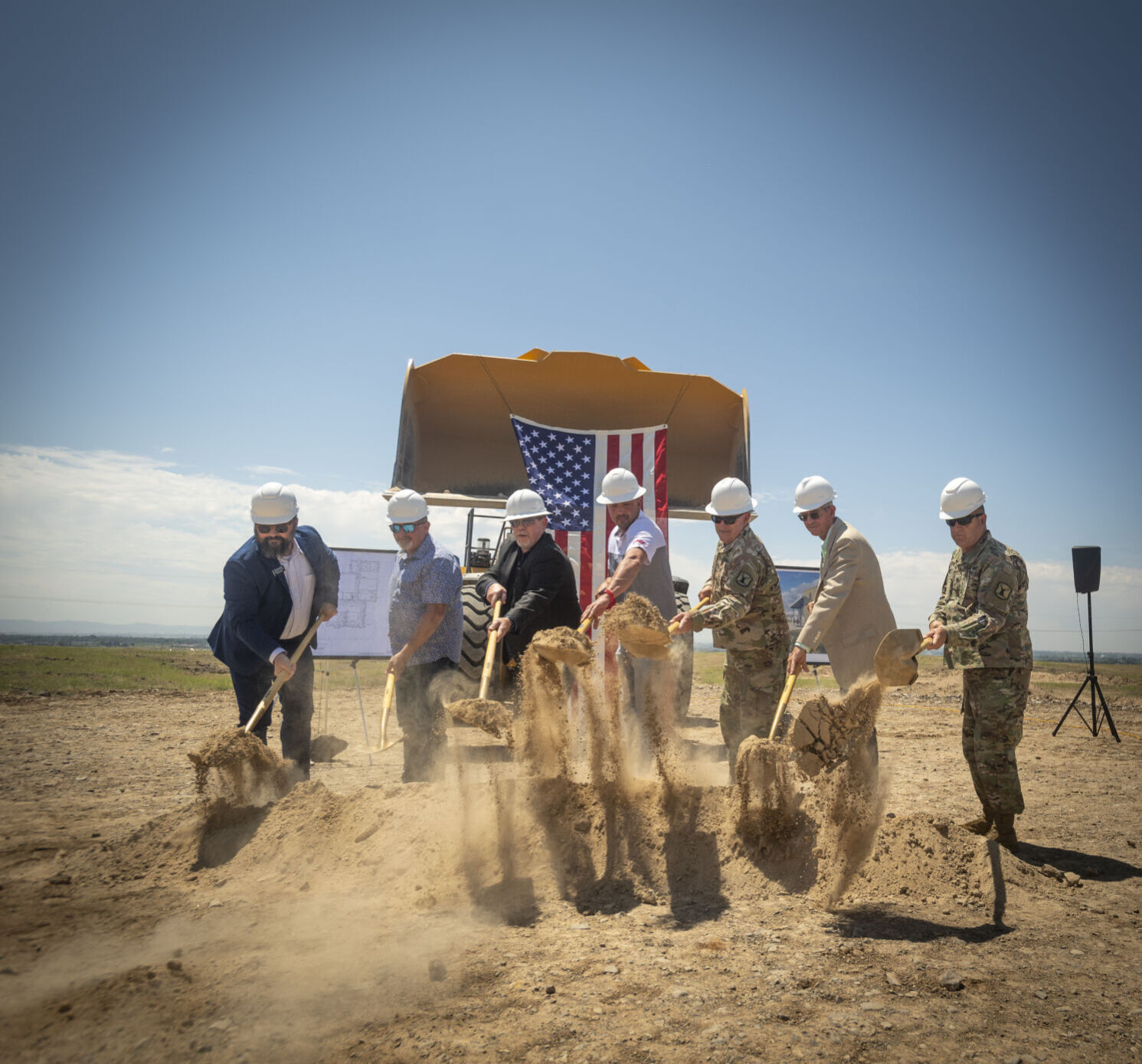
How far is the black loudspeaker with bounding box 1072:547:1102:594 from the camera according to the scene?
844 centimetres

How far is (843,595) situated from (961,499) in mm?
813

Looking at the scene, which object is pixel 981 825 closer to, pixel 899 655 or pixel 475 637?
pixel 899 655

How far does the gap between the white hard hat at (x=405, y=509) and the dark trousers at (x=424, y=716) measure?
2.88 feet

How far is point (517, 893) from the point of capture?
11.3 ft

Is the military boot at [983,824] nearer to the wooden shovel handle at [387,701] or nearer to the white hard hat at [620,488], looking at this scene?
the white hard hat at [620,488]

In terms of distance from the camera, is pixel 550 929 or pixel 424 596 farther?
pixel 424 596

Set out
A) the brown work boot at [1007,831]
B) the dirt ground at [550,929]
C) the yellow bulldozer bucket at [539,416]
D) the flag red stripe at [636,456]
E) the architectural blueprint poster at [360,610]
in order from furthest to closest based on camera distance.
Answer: the architectural blueprint poster at [360,610] → the flag red stripe at [636,456] → the yellow bulldozer bucket at [539,416] → the brown work boot at [1007,831] → the dirt ground at [550,929]

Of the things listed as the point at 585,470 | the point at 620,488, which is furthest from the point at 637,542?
the point at 585,470

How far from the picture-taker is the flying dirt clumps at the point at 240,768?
391 cm

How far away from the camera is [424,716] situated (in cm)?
454

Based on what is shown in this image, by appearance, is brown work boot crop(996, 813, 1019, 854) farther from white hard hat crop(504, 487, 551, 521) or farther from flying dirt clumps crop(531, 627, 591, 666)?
white hard hat crop(504, 487, 551, 521)

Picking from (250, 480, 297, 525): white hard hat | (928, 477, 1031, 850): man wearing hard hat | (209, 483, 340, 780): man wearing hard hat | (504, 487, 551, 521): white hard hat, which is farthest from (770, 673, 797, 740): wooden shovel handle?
(250, 480, 297, 525): white hard hat

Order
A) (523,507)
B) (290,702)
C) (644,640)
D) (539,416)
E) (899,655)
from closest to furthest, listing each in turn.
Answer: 1. (899,655)
2. (644,640)
3. (290,702)
4. (523,507)
5. (539,416)

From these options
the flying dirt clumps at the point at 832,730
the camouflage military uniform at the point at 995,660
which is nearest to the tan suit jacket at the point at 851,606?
the camouflage military uniform at the point at 995,660
